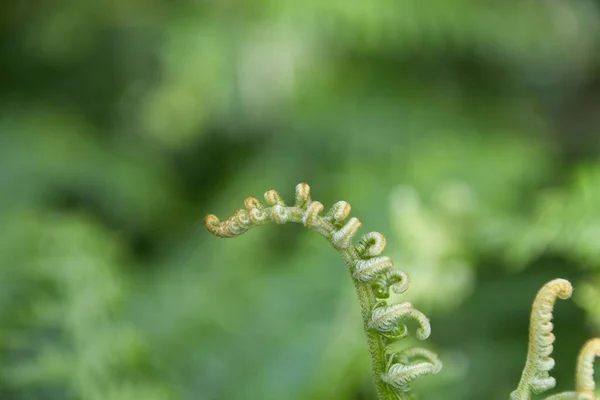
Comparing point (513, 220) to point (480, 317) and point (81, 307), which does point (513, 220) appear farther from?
point (81, 307)

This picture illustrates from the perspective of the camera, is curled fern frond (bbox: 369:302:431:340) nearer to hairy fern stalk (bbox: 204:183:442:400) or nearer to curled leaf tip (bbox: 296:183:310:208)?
hairy fern stalk (bbox: 204:183:442:400)

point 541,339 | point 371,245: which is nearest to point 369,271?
point 371,245

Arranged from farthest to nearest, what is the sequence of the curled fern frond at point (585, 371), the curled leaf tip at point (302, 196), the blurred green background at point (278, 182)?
the blurred green background at point (278, 182) → the curled leaf tip at point (302, 196) → the curled fern frond at point (585, 371)

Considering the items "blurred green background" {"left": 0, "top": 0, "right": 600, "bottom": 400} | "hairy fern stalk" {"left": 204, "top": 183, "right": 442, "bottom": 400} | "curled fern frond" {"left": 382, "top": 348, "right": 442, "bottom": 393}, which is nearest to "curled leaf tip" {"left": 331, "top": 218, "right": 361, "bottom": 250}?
"hairy fern stalk" {"left": 204, "top": 183, "right": 442, "bottom": 400}

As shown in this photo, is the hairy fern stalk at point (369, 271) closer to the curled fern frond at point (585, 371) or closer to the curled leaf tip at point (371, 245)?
the curled leaf tip at point (371, 245)

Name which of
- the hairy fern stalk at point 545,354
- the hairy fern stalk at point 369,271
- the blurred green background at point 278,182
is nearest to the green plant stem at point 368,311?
the hairy fern stalk at point 369,271
